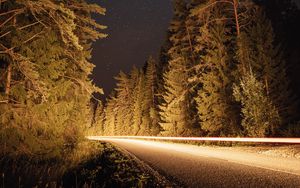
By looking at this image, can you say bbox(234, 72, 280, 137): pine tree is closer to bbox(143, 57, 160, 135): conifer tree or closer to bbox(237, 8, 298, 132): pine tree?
bbox(237, 8, 298, 132): pine tree

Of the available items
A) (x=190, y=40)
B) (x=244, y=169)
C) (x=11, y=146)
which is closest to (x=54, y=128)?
(x=11, y=146)

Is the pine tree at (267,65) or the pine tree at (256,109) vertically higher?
the pine tree at (267,65)

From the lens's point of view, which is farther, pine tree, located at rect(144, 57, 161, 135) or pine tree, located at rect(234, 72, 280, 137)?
pine tree, located at rect(144, 57, 161, 135)

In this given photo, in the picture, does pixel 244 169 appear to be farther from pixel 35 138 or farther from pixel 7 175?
pixel 35 138

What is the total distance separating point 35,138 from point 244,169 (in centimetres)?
777

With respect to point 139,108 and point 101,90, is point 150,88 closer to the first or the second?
point 139,108

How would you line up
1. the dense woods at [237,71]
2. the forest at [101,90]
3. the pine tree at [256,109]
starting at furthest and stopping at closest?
1. the dense woods at [237,71]
2. the pine tree at [256,109]
3. the forest at [101,90]

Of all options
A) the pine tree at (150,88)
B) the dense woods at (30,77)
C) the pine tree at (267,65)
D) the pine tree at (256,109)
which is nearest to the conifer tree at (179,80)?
the pine tree at (267,65)

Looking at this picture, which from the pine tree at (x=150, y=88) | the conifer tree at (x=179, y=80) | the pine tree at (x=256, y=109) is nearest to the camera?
the pine tree at (x=256, y=109)

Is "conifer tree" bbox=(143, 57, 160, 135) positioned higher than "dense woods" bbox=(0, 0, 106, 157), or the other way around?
"conifer tree" bbox=(143, 57, 160, 135)

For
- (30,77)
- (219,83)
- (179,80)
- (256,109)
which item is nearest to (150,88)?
(179,80)

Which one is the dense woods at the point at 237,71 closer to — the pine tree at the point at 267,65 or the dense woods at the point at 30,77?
the pine tree at the point at 267,65

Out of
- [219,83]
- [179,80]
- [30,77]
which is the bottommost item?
[30,77]

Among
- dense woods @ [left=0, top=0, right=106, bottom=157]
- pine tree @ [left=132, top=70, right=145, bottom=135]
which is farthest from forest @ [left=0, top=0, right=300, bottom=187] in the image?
pine tree @ [left=132, top=70, right=145, bottom=135]
